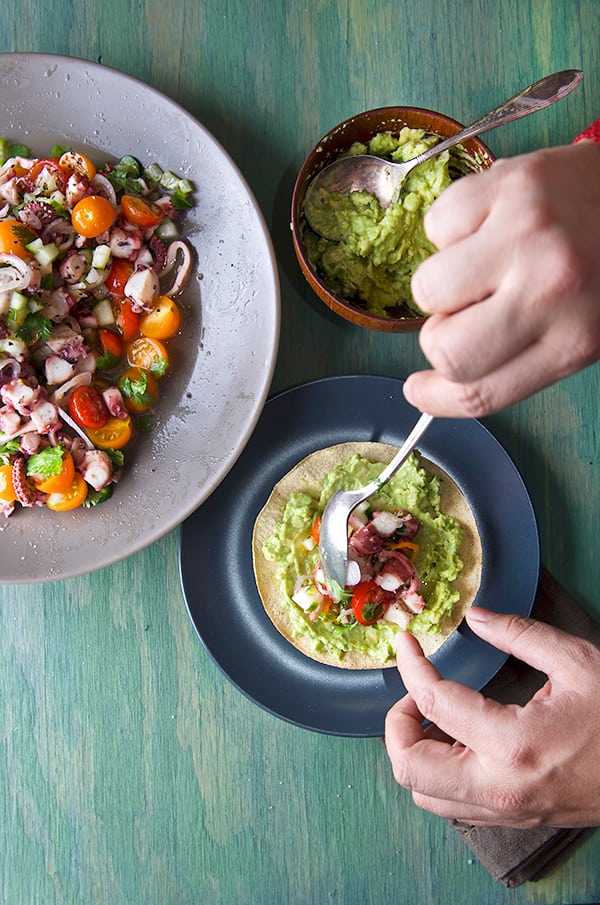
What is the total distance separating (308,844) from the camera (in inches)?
84.0

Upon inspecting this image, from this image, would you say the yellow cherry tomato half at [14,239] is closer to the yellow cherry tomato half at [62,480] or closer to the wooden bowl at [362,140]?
the yellow cherry tomato half at [62,480]

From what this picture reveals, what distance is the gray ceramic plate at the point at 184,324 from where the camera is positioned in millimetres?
1896

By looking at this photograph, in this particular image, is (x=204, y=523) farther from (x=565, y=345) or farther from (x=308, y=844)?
(x=565, y=345)

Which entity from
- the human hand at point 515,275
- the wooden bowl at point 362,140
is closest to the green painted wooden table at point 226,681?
the wooden bowl at point 362,140

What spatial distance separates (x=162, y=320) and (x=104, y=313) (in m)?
0.16

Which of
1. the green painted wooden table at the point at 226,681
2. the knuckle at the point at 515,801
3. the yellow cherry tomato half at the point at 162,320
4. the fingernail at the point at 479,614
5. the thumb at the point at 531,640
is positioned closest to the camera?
the knuckle at the point at 515,801

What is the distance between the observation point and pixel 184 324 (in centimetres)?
200

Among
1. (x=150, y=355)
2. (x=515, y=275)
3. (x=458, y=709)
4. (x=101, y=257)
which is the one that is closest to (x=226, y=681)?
(x=458, y=709)

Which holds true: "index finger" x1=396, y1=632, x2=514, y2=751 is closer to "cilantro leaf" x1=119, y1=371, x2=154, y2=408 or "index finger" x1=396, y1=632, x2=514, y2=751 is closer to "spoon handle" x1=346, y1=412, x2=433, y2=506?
"spoon handle" x1=346, y1=412, x2=433, y2=506

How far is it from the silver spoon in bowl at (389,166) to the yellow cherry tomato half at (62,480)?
31.5 inches

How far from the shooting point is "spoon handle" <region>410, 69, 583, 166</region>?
1746 millimetres

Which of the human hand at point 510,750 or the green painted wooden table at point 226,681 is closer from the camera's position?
the human hand at point 510,750

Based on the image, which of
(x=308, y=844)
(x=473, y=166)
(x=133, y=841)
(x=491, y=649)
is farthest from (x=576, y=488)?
(x=133, y=841)

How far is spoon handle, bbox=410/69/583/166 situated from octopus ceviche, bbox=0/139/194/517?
0.63 metres
